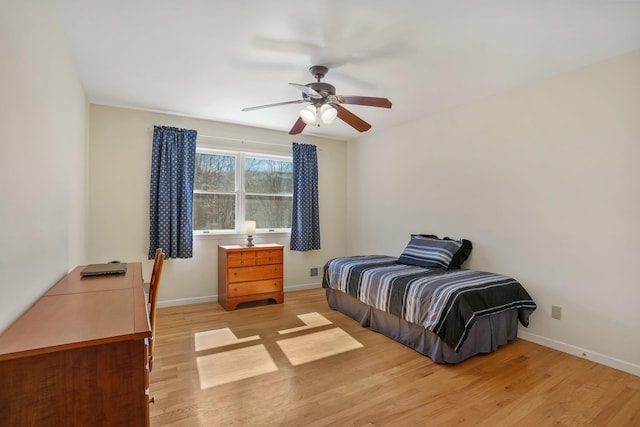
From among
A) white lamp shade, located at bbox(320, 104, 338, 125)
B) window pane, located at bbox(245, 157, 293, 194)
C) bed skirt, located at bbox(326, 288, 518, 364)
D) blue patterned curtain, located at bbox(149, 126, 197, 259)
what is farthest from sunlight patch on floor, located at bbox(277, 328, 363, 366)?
window pane, located at bbox(245, 157, 293, 194)

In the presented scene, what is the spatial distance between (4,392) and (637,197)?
375cm

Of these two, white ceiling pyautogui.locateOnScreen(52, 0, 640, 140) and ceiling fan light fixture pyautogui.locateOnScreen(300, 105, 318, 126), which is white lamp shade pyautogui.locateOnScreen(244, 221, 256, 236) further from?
→ ceiling fan light fixture pyautogui.locateOnScreen(300, 105, 318, 126)

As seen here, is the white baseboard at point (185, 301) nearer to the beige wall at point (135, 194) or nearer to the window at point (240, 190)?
the beige wall at point (135, 194)

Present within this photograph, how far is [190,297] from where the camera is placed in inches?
163

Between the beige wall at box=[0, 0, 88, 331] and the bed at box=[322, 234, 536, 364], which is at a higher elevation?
the beige wall at box=[0, 0, 88, 331]

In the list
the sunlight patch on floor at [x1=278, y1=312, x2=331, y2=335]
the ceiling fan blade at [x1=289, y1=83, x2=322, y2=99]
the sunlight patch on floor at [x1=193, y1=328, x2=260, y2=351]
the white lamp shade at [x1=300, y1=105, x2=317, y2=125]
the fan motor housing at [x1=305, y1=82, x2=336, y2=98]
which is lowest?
the sunlight patch on floor at [x1=193, y1=328, x2=260, y2=351]

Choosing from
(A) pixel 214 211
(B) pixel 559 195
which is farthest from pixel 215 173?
(B) pixel 559 195

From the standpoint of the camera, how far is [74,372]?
1.11 meters

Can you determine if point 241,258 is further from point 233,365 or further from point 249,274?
point 233,365

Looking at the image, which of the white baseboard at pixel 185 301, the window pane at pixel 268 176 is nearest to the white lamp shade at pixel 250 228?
the window pane at pixel 268 176

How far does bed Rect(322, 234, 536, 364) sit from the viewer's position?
8.25ft

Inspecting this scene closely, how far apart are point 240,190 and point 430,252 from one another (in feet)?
8.78

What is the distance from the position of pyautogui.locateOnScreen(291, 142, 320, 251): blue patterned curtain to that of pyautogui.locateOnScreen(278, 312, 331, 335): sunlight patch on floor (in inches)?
50.3

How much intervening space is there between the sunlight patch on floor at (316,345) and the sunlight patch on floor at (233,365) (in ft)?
0.63
